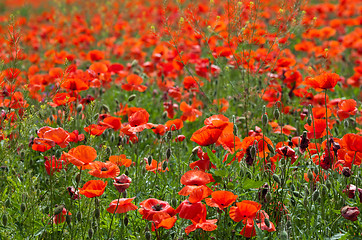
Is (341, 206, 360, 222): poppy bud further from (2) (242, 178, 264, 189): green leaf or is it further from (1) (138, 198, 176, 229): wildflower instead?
(1) (138, 198, 176, 229): wildflower

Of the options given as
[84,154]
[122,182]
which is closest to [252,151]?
[122,182]

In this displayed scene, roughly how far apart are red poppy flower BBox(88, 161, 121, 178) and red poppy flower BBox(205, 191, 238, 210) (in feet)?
1.57

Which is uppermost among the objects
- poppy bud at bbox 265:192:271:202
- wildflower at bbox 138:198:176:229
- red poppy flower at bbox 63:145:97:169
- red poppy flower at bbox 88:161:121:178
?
red poppy flower at bbox 63:145:97:169

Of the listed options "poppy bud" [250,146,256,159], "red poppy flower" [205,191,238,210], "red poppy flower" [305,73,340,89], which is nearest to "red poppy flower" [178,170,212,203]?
"red poppy flower" [205,191,238,210]

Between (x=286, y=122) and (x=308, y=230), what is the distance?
7.62 feet

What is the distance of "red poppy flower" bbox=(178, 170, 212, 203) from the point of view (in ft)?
6.39

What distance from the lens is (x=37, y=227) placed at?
7.97ft

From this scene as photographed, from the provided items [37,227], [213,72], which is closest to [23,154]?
[37,227]

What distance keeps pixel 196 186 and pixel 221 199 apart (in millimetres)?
131

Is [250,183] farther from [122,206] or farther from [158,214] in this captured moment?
[122,206]

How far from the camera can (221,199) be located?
1966 mm

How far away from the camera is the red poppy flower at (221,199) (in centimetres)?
194

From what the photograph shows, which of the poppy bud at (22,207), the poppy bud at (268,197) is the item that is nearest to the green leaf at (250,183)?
the poppy bud at (268,197)

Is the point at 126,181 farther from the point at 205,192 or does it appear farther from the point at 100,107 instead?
the point at 100,107
